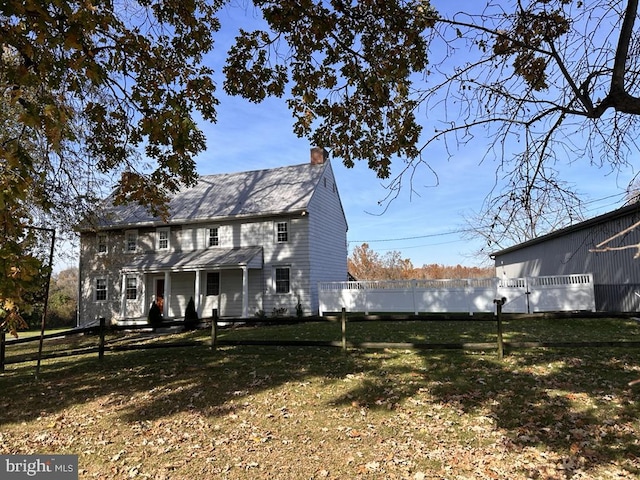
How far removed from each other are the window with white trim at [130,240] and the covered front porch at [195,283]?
929mm

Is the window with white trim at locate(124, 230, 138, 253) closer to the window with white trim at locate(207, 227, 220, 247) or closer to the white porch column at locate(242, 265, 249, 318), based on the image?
the window with white trim at locate(207, 227, 220, 247)

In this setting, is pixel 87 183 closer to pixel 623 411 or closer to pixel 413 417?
pixel 413 417

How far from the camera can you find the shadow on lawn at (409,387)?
5.12 meters

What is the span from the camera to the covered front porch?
20.5 meters

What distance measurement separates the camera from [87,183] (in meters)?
12.8

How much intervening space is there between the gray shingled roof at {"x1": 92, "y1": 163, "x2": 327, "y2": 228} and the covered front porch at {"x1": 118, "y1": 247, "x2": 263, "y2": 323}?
206cm

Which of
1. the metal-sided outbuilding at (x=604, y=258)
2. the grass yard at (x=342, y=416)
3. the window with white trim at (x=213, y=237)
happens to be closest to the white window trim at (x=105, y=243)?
the window with white trim at (x=213, y=237)

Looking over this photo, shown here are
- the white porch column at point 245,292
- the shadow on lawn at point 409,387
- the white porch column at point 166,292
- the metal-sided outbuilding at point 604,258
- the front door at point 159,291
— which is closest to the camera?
the shadow on lawn at point 409,387

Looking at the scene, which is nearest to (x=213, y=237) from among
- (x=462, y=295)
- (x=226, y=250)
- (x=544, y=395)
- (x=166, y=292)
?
(x=226, y=250)

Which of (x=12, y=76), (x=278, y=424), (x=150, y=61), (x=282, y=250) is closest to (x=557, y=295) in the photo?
(x=282, y=250)

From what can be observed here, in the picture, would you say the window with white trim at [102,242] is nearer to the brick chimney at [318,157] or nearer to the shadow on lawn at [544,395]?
the brick chimney at [318,157]

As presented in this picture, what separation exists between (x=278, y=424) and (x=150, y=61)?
569 cm

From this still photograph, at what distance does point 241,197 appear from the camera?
23062 mm

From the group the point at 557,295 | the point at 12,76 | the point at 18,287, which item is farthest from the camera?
the point at 557,295
